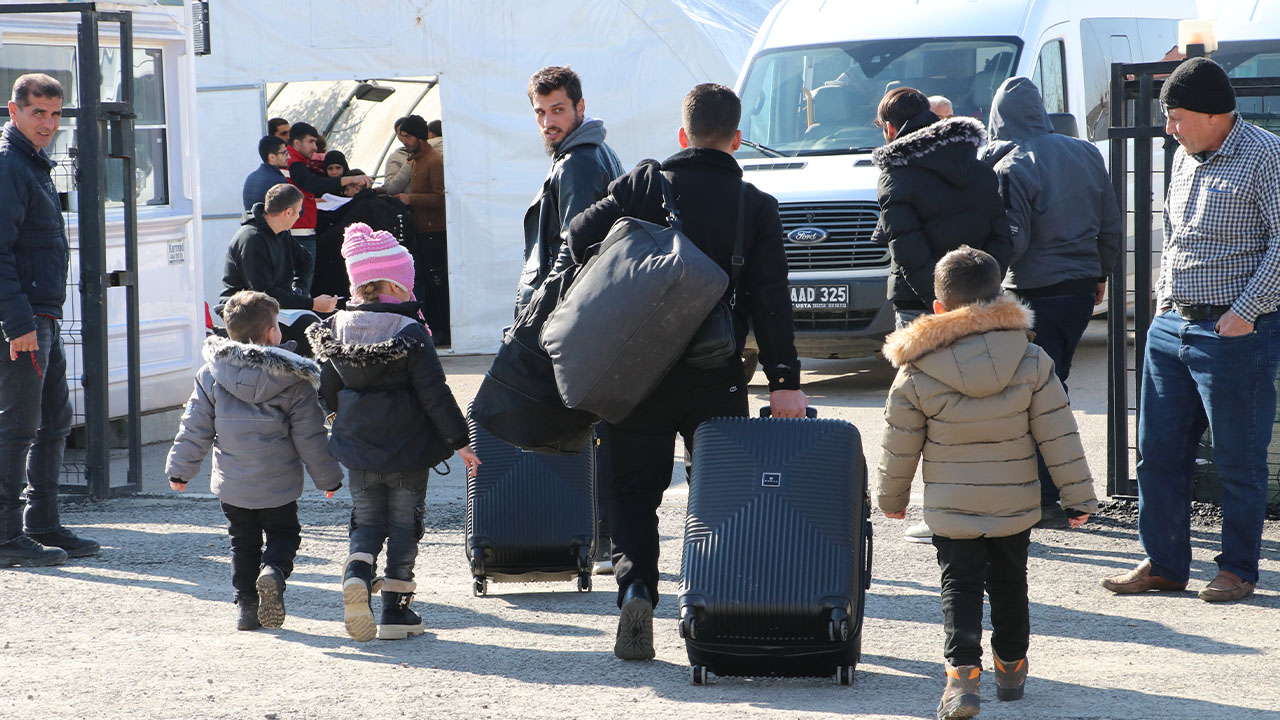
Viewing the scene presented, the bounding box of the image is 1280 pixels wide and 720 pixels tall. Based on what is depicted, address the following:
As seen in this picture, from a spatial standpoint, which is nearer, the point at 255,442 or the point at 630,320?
the point at 630,320

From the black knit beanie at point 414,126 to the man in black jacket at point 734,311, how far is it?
9.16 meters

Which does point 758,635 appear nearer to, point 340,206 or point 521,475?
point 521,475

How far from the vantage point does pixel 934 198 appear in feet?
20.2

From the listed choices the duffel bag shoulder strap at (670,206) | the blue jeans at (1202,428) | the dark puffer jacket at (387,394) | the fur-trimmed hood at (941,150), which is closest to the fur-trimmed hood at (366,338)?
the dark puffer jacket at (387,394)

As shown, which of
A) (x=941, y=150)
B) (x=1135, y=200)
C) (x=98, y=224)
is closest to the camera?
(x=941, y=150)

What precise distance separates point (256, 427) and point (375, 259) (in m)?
0.76

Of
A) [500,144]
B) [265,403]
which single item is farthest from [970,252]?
[500,144]

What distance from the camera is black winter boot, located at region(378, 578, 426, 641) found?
5.19 metres

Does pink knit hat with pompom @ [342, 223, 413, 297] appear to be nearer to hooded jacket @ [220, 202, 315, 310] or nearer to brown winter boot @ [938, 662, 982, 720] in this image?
brown winter boot @ [938, 662, 982, 720]

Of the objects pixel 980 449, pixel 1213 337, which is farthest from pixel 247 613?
pixel 1213 337

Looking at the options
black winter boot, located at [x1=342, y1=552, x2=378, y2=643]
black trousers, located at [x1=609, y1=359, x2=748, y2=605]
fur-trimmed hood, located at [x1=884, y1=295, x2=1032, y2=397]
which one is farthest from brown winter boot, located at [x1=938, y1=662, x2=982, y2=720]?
black winter boot, located at [x1=342, y1=552, x2=378, y2=643]

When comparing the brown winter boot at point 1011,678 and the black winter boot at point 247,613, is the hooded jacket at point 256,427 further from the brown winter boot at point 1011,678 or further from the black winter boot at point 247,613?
the brown winter boot at point 1011,678

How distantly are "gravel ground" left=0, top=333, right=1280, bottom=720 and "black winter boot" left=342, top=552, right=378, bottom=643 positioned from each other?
62 mm

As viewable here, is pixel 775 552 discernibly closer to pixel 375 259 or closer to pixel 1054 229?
pixel 375 259
